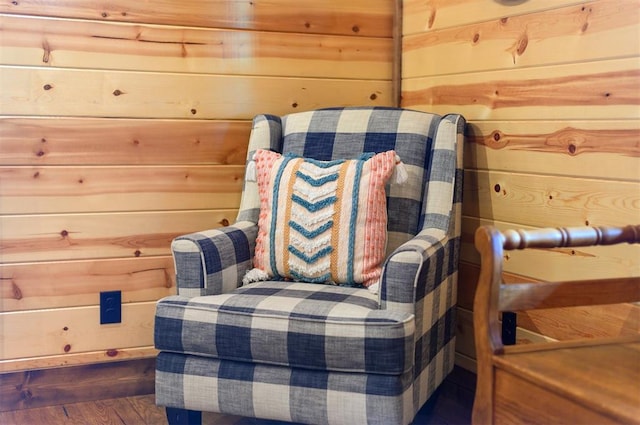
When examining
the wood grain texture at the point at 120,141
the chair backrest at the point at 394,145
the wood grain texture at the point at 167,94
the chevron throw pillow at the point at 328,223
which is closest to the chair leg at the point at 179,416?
the chevron throw pillow at the point at 328,223

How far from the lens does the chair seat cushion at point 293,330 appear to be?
5.45ft

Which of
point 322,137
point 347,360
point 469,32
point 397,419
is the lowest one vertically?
point 397,419

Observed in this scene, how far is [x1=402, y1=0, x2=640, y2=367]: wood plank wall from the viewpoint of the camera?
175 centimetres

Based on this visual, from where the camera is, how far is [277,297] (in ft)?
6.07

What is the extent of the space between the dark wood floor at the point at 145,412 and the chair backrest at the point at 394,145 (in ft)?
1.78

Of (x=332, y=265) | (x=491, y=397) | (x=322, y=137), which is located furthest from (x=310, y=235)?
(x=491, y=397)

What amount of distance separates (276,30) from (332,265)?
93cm

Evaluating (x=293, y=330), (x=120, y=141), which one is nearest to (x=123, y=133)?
(x=120, y=141)

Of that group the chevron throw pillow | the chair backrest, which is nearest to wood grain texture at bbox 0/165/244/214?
the chair backrest

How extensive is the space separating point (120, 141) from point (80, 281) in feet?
1.58

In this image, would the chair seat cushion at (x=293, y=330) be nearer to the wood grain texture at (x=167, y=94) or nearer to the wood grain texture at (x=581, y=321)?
the wood grain texture at (x=581, y=321)

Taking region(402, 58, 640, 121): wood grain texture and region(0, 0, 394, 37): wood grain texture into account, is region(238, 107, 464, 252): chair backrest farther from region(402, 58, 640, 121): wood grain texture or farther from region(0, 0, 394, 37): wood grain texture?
region(0, 0, 394, 37): wood grain texture

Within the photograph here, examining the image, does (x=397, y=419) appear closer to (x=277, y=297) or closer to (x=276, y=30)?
(x=277, y=297)

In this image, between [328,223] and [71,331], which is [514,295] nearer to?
[328,223]
